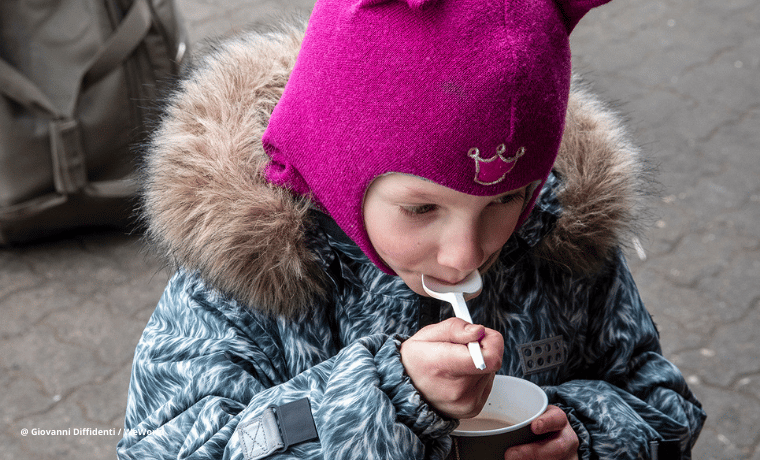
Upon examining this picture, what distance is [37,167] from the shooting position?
2.69 meters

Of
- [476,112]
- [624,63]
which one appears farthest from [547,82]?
[624,63]

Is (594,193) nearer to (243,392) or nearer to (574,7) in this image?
(574,7)

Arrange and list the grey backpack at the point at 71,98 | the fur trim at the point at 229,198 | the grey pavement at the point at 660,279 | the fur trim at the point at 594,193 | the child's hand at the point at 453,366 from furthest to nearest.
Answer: the grey backpack at the point at 71,98
the grey pavement at the point at 660,279
the fur trim at the point at 594,193
the fur trim at the point at 229,198
the child's hand at the point at 453,366

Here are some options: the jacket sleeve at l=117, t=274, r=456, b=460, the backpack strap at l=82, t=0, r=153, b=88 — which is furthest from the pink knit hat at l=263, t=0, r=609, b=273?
the backpack strap at l=82, t=0, r=153, b=88

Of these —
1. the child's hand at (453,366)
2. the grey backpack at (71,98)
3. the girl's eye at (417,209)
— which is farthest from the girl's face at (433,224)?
the grey backpack at (71,98)

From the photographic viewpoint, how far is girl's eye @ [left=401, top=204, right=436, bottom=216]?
1020 mm

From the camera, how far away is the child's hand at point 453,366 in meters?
0.94

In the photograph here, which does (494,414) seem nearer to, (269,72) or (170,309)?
(170,309)

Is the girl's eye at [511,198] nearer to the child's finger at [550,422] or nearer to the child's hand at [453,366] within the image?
the child's hand at [453,366]

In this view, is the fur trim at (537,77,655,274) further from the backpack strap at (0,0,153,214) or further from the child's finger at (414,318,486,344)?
the backpack strap at (0,0,153,214)

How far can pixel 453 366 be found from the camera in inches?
36.9

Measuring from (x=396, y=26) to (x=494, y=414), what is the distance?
1.92ft

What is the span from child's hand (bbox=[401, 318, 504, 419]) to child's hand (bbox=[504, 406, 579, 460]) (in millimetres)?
99

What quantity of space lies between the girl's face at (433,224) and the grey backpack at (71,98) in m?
1.81
